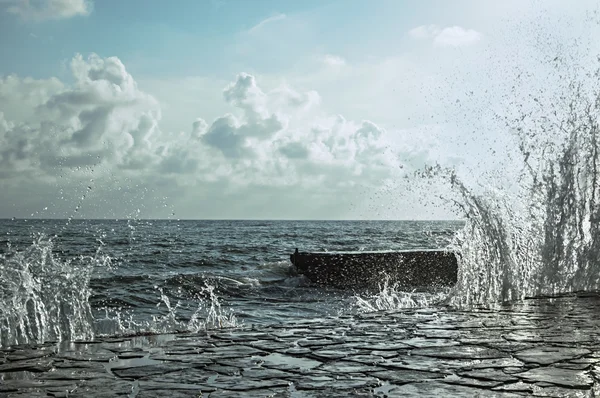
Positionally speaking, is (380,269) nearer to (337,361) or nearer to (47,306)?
(47,306)

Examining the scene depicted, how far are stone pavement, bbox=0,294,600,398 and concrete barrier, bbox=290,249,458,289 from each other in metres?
7.47

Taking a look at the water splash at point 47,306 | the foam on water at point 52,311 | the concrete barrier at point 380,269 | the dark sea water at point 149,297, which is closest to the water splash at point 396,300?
the dark sea water at point 149,297

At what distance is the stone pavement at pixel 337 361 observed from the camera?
3.99 m

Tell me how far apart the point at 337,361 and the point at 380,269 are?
10.1 metres

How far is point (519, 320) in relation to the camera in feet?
22.6

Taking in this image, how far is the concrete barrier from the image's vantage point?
575 inches

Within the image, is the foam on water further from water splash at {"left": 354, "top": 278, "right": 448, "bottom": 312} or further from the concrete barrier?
the concrete barrier

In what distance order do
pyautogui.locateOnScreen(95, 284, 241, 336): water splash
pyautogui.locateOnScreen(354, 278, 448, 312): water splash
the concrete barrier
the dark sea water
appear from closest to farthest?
the dark sea water < pyautogui.locateOnScreen(95, 284, 241, 336): water splash < pyautogui.locateOnScreen(354, 278, 448, 312): water splash < the concrete barrier

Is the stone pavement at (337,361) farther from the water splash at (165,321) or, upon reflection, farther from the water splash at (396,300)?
the water splash at (396,300)

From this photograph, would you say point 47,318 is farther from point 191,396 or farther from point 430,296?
point 430,296

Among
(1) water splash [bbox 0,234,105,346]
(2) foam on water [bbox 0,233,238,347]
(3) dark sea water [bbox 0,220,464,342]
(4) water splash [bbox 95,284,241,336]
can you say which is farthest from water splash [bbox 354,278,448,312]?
(1) water splash [bbox 0,234,105,346]

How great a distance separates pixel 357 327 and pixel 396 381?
258cm

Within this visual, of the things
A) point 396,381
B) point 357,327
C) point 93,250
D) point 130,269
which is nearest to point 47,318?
point 357,327

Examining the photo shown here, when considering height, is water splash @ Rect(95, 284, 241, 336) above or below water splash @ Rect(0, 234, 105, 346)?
below
